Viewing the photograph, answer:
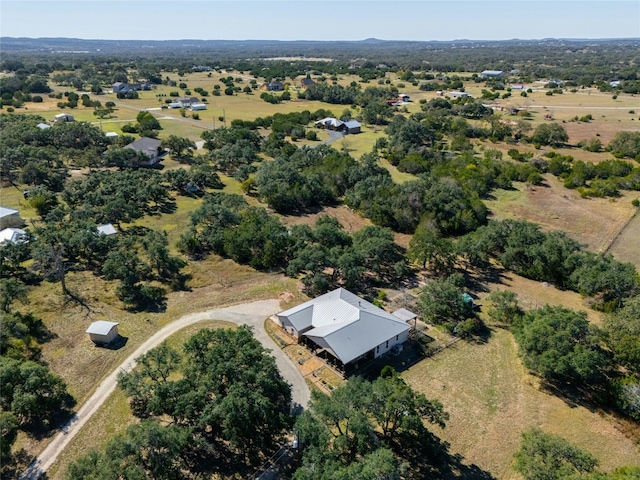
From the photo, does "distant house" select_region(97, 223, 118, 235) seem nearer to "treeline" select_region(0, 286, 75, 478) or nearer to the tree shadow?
"treeline" select_region(0, 286, 75, 478)

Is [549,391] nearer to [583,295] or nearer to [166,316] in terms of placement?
[583,295]

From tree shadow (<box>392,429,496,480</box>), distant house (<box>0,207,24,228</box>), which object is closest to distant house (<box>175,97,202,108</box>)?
distant house (<box>0,207,24,228</box>)

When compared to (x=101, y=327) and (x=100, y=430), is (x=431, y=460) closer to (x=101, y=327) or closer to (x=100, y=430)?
(x=100, y=430)

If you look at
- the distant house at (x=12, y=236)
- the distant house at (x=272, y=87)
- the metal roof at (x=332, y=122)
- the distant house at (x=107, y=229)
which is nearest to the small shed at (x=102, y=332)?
the distant house at (x=12, y=236)

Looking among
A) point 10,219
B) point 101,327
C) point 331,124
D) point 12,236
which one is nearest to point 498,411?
point 101,327

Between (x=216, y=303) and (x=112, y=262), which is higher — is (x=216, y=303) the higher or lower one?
the lower one

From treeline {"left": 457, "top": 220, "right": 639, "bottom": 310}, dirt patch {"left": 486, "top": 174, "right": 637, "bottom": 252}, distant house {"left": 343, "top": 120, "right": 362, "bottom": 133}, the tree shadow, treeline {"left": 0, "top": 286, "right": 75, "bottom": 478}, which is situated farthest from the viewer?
distant house {"left": 343, "top": 120, "right": 362, "bottom": 133}

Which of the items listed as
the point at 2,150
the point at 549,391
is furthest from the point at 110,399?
the point at 2,150
